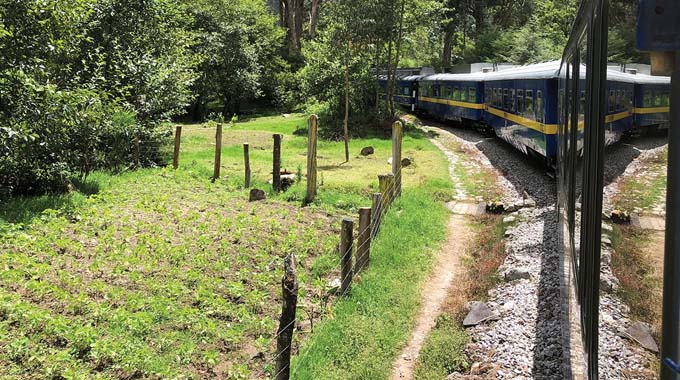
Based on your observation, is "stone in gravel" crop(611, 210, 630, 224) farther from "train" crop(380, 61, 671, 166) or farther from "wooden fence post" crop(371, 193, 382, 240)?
"wooden fence post" crop(371, 193, 382, 240)

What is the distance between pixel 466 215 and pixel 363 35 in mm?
12842

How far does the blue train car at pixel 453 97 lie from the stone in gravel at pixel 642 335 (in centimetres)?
1943

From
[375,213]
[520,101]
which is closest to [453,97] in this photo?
[520,101]

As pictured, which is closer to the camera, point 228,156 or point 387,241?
point 387,241

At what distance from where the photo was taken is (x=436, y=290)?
8.17 meters

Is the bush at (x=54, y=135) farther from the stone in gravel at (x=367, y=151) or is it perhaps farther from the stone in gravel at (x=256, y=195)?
the stone in gravel at (x=367, y=151)

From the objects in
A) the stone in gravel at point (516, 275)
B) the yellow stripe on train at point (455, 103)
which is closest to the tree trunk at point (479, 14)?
the yellow stripe on train at point (455, 103)

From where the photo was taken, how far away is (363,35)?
23.3 m

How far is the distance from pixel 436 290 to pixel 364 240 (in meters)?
1.14

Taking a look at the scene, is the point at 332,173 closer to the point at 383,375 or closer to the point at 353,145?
the point at 353,145

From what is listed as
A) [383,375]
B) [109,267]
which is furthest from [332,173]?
[383,375]

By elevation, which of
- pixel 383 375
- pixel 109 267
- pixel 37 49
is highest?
pixel 37 49

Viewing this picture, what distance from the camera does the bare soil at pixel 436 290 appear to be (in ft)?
20.4

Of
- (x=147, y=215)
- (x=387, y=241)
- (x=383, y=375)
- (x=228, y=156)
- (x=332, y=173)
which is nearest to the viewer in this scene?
(x=383, y=375)
